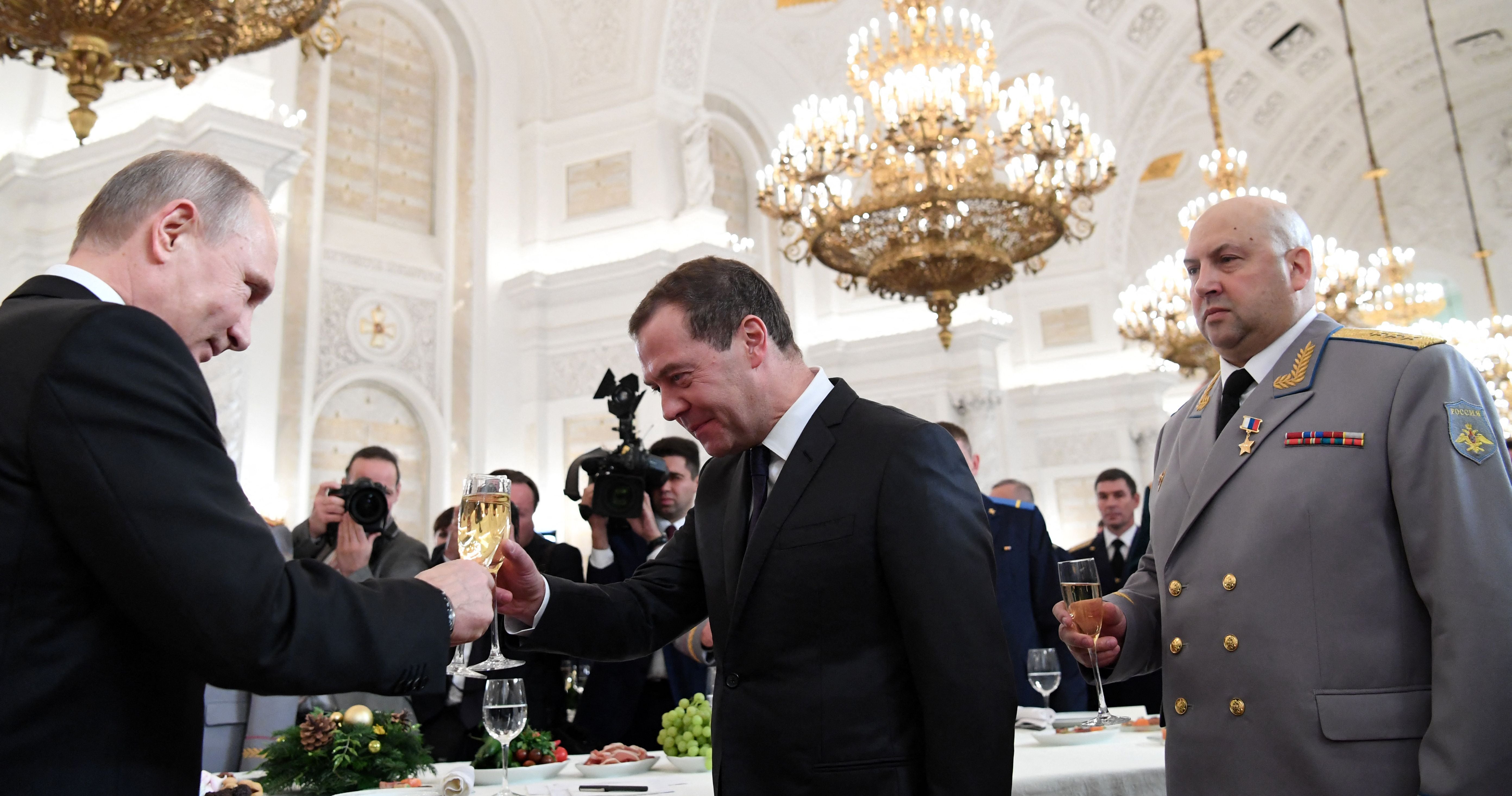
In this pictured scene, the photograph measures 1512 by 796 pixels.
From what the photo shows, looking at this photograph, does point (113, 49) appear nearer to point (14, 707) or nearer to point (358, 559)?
point (358, 559)

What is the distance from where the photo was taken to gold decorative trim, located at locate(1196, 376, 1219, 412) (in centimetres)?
233

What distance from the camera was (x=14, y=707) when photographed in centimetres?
128

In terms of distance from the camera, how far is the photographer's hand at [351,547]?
4.11m

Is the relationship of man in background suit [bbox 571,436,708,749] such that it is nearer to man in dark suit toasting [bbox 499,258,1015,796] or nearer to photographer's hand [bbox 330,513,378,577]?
photographer's hand [bbox 330,513,378,577]

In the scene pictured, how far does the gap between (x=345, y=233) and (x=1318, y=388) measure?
8.20m

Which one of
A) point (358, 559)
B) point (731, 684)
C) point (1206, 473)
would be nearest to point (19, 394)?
point (731, 684)

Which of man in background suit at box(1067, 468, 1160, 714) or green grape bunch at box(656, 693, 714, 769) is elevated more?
man in background suit at box(1067, 468, 1160, 714)

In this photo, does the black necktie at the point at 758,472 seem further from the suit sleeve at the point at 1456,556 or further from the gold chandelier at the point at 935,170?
the gold chandelier at the point at 935,170

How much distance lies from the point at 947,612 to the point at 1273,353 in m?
0.89

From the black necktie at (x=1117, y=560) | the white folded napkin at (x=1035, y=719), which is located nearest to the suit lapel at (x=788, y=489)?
A: the white folded napkin at (x=1035, y=719)

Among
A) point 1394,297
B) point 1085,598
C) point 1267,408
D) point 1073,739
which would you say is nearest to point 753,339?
point 1085,598

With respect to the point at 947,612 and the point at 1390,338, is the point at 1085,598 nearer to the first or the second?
the point at 947,612

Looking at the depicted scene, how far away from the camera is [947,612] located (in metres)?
1.84

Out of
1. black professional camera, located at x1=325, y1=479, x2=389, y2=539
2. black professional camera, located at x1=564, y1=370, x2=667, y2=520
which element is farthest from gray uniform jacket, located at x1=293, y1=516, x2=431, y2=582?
black professional camera, located at x1=564, y1=370, x2=667, y2=520
